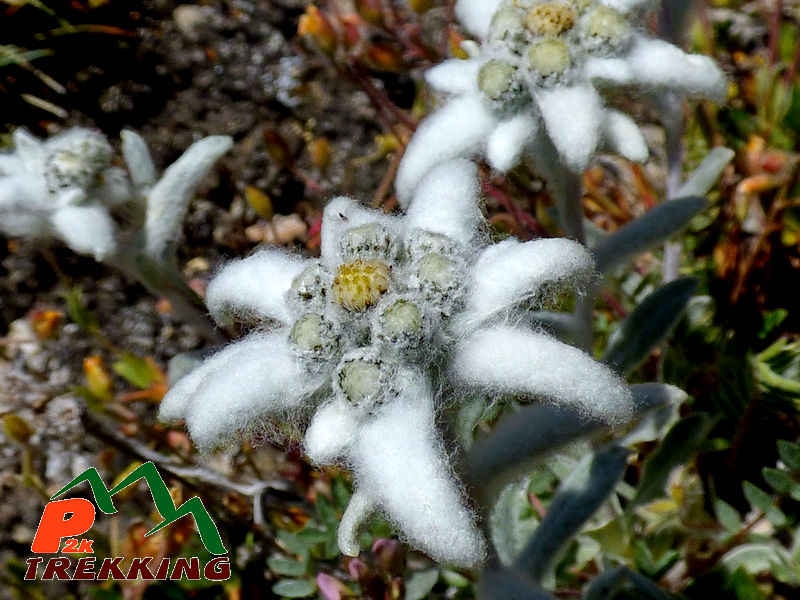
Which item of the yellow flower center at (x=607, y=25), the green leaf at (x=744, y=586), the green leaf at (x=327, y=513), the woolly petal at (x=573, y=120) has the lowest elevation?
the green leaf at (x=744, y=586)

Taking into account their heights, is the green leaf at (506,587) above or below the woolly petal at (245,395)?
below

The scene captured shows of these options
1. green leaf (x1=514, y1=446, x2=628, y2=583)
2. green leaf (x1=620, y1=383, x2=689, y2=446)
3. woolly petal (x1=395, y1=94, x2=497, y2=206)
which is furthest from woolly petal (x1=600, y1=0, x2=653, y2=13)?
green leaf (x1=514, y1=446, x2=628, y2=583)

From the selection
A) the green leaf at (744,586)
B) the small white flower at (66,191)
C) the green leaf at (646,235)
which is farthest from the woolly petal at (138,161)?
the green leaf at (744,586)

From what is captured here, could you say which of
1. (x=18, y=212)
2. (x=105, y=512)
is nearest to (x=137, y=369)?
(x=105, y=512)

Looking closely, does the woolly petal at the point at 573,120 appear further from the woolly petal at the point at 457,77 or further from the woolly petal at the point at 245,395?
the woolly petal at the point at 245,395

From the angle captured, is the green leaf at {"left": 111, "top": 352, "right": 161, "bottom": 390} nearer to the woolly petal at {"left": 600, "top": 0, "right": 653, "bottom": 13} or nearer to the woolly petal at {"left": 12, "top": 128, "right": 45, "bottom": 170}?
the woolly petal at {"left": 12, "top": 128, "right": 45, "bottom": 170}

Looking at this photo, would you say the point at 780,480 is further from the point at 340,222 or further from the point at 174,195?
the point at 174,195
